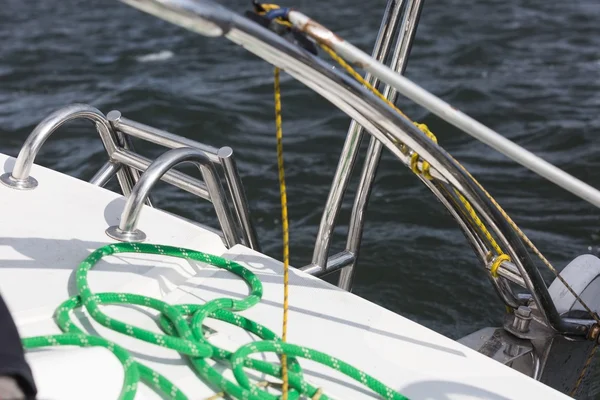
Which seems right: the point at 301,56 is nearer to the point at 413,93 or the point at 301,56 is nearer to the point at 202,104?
the point at 413,93

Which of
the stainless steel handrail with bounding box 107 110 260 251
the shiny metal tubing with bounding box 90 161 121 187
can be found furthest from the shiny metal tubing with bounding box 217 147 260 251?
the shiny metal tubing with bounding box 90 161 121 187

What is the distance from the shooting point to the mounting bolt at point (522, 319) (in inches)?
80.5

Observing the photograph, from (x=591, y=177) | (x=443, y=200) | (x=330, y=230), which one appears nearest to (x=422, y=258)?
(x=591, y=177)

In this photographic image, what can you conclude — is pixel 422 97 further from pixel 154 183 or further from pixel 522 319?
pixel 522 319

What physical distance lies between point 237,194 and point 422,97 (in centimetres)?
83

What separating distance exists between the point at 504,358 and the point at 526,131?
3.45 meters

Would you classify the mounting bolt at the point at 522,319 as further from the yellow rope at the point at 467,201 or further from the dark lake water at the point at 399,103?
the dark lake water at the point at 399,103

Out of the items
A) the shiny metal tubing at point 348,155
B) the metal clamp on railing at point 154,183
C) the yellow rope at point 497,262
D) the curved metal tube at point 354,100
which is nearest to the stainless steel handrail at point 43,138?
the metal clamp on railing at point 154,183

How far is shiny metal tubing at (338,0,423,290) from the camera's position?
1998mm

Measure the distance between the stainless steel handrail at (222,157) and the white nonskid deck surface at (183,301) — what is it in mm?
152

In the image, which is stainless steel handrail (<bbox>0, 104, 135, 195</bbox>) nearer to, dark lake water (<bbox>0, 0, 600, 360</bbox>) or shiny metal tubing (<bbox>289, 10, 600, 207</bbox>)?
shiny metal tubing (<bbox>289, 10, 600, 207</bbox>)

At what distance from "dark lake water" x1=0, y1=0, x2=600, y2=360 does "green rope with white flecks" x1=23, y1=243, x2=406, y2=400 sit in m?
1.81

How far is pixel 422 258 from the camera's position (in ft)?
12.3

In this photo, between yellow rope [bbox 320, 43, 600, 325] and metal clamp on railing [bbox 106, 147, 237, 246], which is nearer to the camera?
yellow rope [bbox 320, 43, 600, 325]
